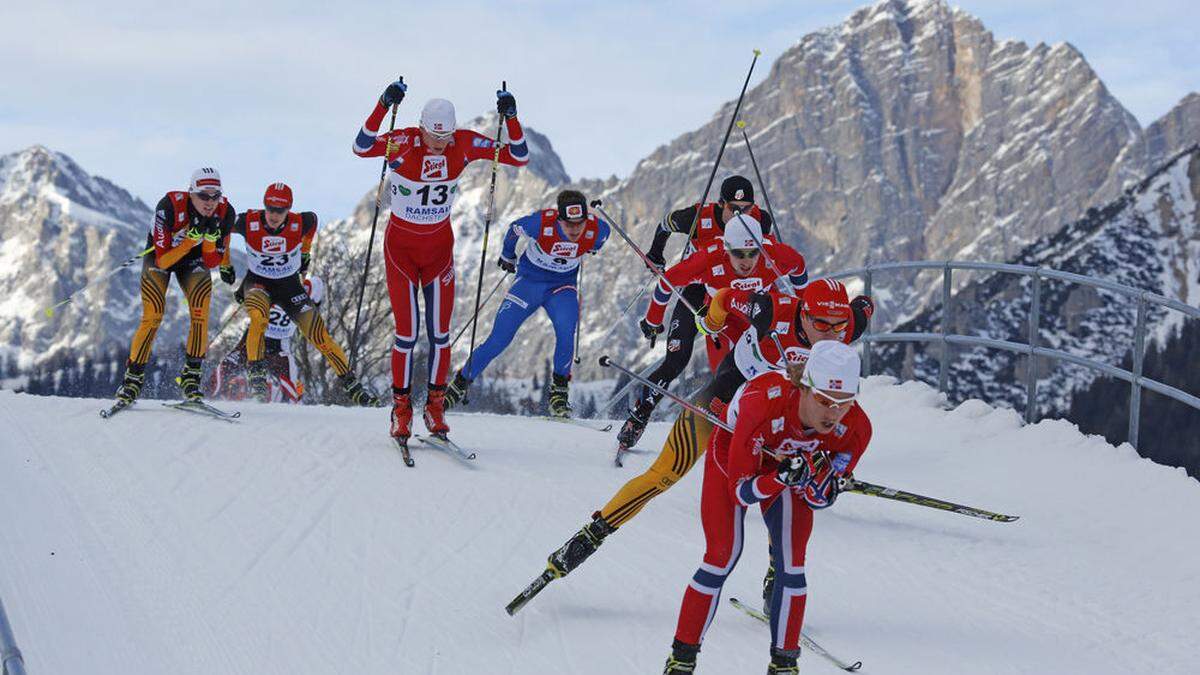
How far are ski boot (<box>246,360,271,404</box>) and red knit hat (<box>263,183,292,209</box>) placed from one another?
2.66m

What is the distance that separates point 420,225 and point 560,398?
2.91 metres

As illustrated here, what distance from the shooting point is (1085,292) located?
14125 cm

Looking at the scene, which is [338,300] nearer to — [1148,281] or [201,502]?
[201,502]

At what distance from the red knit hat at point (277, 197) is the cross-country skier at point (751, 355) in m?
6.46

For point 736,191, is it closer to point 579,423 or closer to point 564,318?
point 564,318

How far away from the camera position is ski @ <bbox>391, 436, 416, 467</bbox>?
9.87m

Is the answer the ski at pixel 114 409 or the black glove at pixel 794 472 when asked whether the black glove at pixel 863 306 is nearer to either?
the black glove at pixel 794 472

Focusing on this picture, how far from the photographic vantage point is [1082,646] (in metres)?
6.98

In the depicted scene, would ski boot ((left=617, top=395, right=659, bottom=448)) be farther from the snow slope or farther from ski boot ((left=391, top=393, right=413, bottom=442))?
ski boot ((left=391, top=393, right=413, bottom=442))

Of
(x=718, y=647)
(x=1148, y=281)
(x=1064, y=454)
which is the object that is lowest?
(x=718, y=647)

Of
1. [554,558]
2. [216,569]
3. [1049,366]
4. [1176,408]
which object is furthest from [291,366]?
[1049,366]

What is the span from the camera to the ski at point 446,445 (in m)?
10.1

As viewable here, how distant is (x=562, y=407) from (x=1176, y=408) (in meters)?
53.7

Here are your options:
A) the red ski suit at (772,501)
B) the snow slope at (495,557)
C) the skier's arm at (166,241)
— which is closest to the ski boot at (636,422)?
the snow slope at (495,557)
